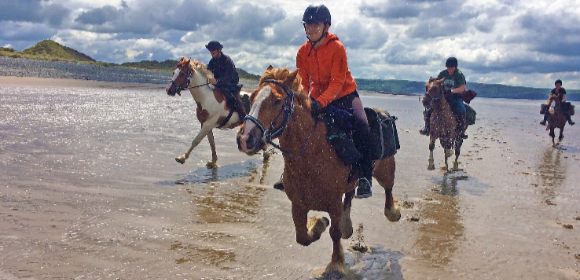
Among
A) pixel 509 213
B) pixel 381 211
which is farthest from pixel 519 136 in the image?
pixel 381 211

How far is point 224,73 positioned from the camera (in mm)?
11039

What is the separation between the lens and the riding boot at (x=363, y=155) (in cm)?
488

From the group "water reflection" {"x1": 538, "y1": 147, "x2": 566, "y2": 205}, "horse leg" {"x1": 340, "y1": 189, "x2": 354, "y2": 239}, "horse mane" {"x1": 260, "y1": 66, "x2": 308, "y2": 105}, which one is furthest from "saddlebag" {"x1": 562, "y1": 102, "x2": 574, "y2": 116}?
"horse mane" {"x1": 260, "y1": 66, "x2": 308, "y2": 105}

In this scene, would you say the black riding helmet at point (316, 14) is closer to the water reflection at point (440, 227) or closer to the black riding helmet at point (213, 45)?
the water reflection at point (440, 227)

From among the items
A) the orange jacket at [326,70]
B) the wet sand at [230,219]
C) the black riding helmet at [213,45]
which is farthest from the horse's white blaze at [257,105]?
the black riding helmet at [213,45]

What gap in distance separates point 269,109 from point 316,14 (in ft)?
4.52

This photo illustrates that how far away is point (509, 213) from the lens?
755 cm

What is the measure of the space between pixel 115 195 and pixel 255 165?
4539 mm

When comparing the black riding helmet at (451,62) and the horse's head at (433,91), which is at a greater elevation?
the black riding helmet at (451,62)

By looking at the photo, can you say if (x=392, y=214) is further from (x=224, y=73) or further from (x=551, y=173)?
(x=551, y=173)

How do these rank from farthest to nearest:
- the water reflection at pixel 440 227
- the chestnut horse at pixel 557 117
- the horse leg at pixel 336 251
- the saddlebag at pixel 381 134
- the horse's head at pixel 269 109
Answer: the chestnut horse at pixel 557 117
the water reflection at pixel 440 227
the saddlebag at pixel 381 134
the horse leg at pixel 336 251
the horse's head at pixel 269 109

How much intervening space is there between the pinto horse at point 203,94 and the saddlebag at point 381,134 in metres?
5.84

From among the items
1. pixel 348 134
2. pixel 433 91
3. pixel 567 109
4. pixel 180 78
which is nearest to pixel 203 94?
pixel 180 78

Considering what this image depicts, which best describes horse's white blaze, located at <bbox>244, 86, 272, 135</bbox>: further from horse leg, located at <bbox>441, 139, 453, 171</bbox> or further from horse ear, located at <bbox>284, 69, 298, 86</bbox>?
horse leg, located at <bbox>441, 139, 453, 171</bbox>
